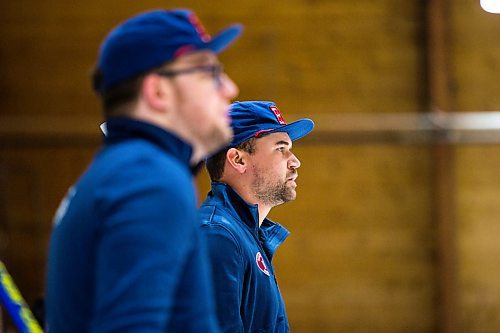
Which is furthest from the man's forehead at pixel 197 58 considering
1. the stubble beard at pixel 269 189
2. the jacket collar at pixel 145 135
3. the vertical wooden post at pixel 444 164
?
the vertical wooden post at pixel 444 164

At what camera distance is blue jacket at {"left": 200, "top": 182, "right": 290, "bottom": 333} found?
6.88 feet

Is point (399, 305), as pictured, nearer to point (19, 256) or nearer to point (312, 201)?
point (312, 201)

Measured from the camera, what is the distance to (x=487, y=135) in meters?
6.19

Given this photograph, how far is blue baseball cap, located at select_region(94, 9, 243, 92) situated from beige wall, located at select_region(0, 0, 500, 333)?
17.7 feet

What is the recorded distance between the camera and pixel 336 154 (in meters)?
6.80

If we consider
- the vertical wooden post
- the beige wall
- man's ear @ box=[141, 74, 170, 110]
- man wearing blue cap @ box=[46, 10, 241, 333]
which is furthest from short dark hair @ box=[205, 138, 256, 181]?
the vertical wooden post

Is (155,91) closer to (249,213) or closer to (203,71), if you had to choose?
(203,71)

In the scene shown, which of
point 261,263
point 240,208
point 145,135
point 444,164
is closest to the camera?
point 145,135

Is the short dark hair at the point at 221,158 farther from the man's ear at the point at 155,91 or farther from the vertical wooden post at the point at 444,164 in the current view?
the vertical wooden post at the point at 444,164

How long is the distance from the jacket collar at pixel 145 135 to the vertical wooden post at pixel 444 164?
571cm

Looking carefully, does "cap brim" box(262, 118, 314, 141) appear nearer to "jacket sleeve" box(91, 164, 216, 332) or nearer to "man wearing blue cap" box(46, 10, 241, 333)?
"man wearing blue cap" box(46, 10, 241, 333)

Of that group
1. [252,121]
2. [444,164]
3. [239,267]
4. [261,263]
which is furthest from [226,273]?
[444,164]

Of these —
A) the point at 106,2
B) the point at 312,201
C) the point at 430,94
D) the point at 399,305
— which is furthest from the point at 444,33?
the point at 106,2

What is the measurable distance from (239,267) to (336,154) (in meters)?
4.72
